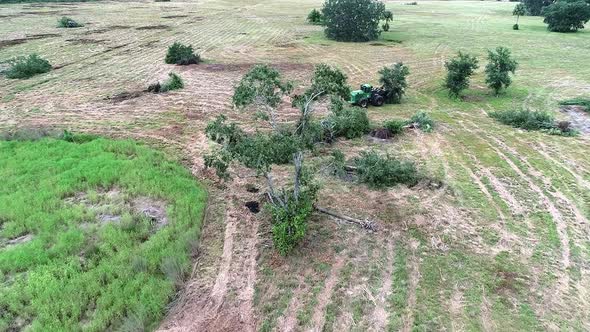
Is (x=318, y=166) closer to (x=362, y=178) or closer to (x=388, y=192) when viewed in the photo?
(x=362, y=178)

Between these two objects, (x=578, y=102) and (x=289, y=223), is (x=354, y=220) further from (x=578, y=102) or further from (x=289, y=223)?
(x=578, y=102)

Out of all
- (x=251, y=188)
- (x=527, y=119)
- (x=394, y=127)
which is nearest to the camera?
(x=251, y=188)

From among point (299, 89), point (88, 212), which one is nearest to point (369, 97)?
point (299, 89)

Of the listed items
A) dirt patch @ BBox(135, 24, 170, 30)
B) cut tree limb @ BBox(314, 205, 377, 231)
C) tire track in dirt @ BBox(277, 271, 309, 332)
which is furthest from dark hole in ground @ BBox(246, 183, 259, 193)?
dirt patch @ BBox(135, 24, 170, 30)

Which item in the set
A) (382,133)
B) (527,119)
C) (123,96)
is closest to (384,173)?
(382,133)

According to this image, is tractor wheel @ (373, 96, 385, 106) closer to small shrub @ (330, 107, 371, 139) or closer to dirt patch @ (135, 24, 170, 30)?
small shrub @ (330, 107, 371, 139)

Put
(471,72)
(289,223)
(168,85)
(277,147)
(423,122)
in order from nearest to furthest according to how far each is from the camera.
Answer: (277,147), (289,223), (423,122), (471,72), (168,85)

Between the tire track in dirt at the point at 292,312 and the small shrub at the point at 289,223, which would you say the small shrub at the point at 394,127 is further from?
the tire track in dirt at the point at 292,312
